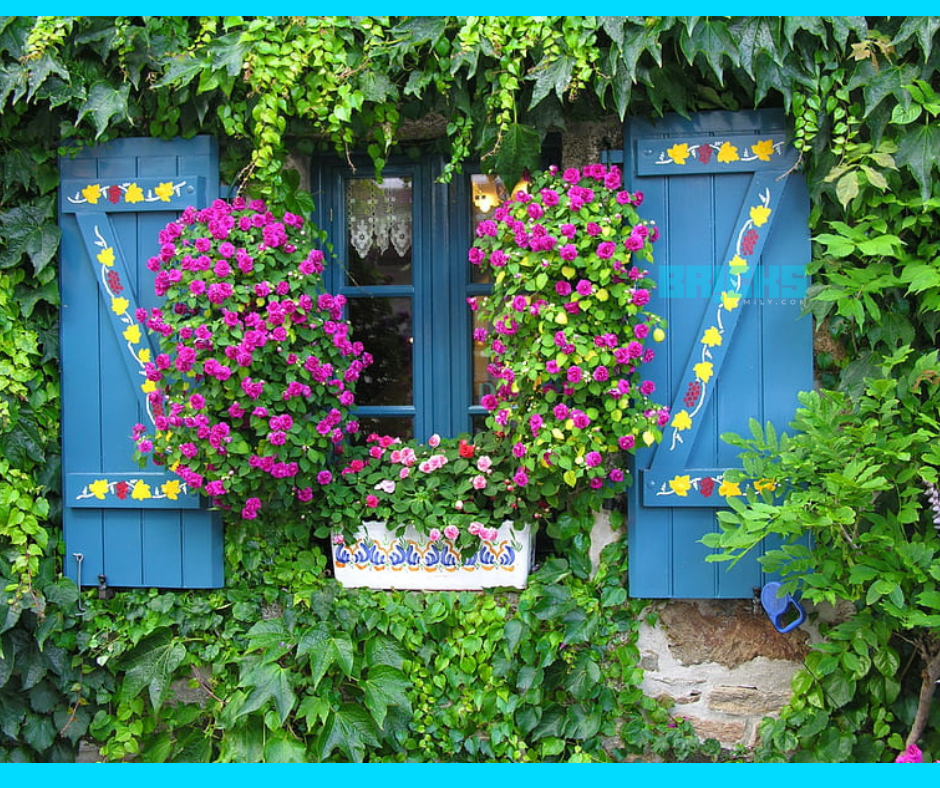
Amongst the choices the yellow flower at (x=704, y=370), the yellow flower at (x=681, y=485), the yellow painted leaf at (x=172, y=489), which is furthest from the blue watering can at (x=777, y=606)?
the yellow painted leaf at (x=172, y=489)

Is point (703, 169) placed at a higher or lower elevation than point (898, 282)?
higher

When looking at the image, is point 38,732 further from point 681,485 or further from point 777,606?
point 777,606

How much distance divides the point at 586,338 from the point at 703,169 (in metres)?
0.74

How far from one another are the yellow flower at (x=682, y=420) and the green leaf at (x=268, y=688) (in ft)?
4.98

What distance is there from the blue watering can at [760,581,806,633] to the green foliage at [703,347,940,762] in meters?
0.06

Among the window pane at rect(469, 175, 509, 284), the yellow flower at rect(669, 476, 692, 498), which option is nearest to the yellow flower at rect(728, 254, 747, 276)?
the yellow flower at rect(669, 476, 692, 498)

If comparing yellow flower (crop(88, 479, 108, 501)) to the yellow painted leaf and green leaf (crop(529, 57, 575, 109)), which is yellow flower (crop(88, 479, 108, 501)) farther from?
green leaf (crop(529, 57, 575, 109))

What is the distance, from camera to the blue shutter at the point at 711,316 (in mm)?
2867

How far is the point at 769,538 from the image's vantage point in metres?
2.89

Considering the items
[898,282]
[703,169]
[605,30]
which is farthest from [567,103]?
[898,282]

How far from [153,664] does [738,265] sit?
2.40 m

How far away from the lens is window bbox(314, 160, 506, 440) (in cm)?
325

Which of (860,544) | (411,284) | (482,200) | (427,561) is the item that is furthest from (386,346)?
(860,544)

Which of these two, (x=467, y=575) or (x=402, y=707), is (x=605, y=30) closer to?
(x=467, y=575)
